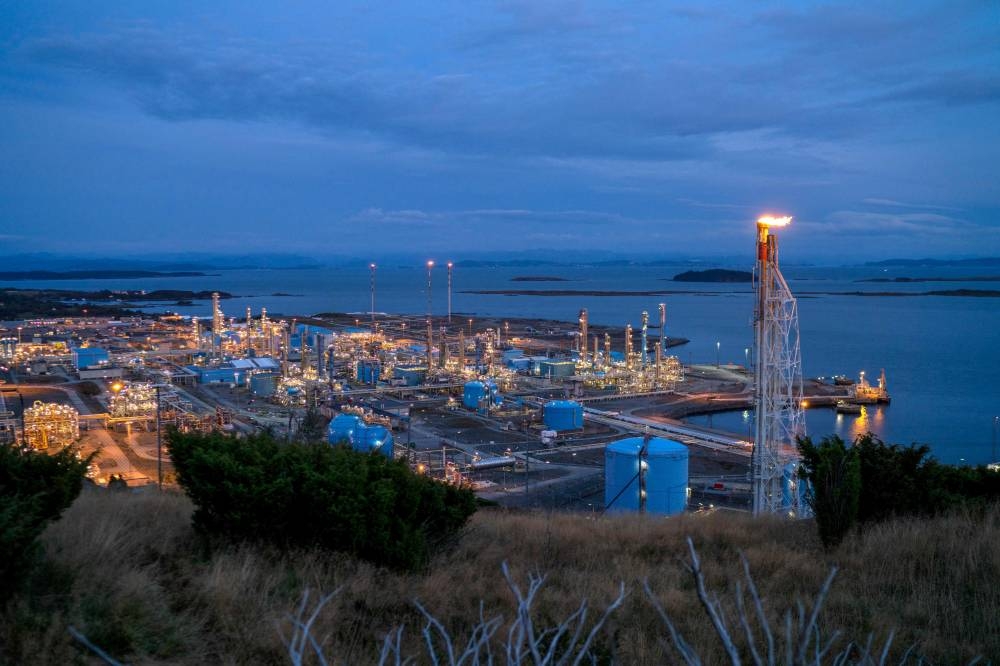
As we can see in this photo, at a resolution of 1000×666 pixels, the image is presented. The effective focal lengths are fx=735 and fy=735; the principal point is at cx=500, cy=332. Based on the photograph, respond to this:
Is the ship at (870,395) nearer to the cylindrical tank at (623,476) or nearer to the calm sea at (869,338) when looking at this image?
the calm sea at (869,338)

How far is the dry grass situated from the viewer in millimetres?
3080

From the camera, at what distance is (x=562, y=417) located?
2358cm

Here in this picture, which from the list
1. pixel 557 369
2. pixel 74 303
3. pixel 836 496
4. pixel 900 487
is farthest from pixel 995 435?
pixel 74 303

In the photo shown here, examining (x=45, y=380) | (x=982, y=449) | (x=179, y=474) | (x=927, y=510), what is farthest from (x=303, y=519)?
(x=45, y=380)

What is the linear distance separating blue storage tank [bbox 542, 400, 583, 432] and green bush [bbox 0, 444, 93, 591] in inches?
786

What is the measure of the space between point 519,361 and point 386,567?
109ft

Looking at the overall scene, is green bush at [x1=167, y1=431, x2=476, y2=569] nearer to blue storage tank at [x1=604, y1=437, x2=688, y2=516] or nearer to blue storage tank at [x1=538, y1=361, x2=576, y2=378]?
blue storage tank at [x1=604, y1=437, x2=688, y2=516]

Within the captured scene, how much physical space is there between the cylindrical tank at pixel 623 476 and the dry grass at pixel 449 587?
7.89 m

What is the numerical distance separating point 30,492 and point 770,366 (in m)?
11.9

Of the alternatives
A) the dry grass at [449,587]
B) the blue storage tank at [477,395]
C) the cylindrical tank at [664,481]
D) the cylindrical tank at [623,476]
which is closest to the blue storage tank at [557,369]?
the blue storage tank at [477,395]

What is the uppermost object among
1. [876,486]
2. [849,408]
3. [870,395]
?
[876,486]

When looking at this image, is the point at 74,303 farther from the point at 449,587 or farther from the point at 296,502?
the point at 449,587

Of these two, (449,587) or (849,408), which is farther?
(849,408)

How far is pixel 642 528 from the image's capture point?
593cm
